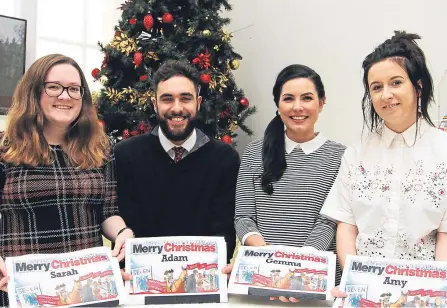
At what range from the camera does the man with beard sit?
1995 millimetres

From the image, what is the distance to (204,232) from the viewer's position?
2018 mm

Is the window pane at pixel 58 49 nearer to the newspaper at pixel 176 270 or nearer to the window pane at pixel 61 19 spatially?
the window pane at pixel 61 19

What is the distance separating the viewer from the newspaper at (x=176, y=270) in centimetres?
146

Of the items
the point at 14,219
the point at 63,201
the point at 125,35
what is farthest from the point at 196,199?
the point at 125,35

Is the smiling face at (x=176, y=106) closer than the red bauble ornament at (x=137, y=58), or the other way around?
the smiling face at (x=176, y=106)

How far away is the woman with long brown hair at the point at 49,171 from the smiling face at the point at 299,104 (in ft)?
2.46

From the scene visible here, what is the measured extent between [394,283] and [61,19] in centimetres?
499

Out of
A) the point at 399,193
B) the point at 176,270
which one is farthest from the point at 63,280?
the point at 399,193

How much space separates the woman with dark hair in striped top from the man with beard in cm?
18

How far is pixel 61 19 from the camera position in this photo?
5289 millimetres

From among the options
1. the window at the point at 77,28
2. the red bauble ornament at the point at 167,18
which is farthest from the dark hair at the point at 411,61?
the window at the point at 77,28

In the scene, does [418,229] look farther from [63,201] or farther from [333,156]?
[63,201]

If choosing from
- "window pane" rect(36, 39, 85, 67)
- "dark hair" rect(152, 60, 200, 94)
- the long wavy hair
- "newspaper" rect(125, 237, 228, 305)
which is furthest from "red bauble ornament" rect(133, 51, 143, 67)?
"newspaper" rect(125, 237, 228, 305)

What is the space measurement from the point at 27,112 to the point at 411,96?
132 centimetres
